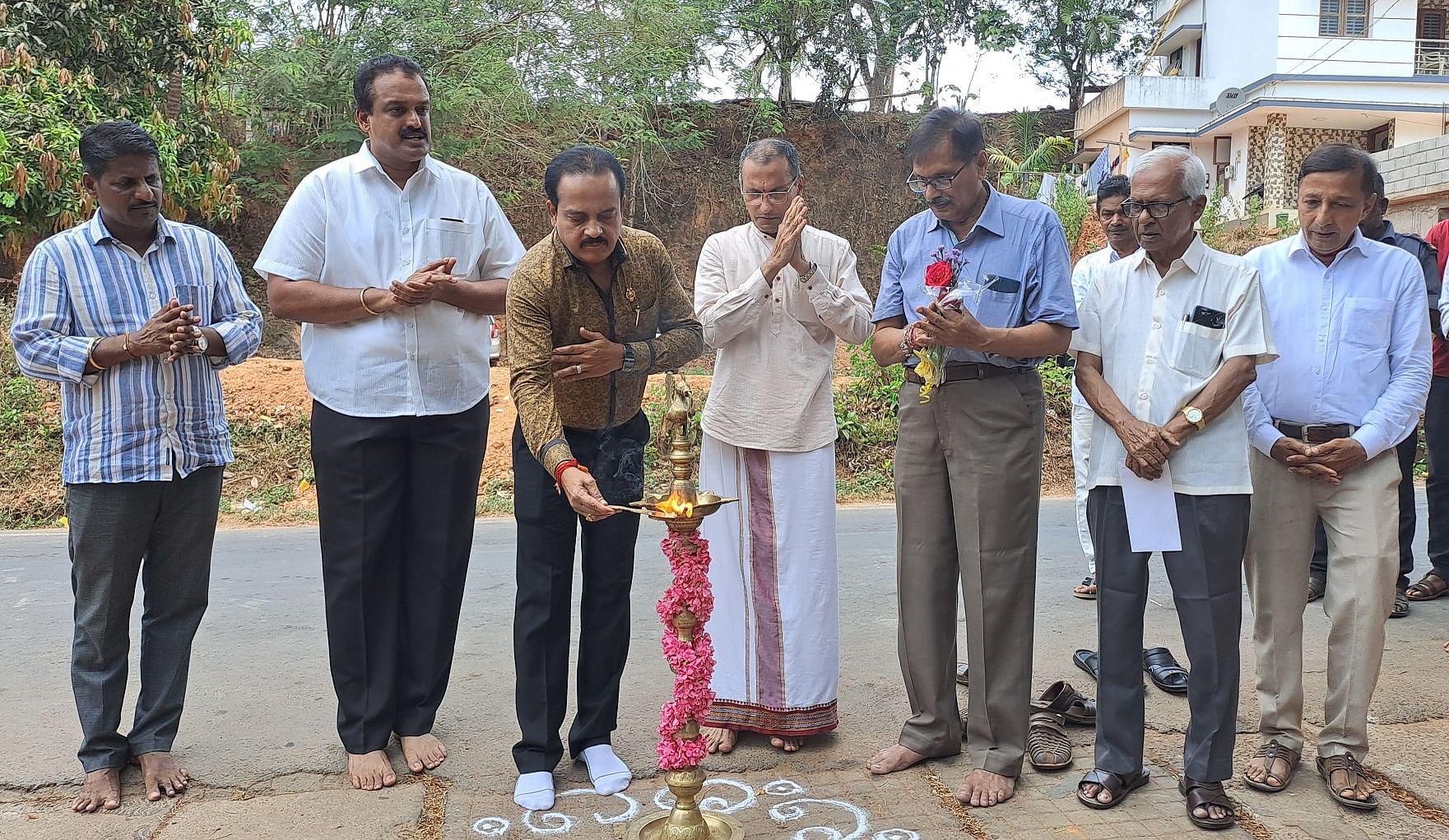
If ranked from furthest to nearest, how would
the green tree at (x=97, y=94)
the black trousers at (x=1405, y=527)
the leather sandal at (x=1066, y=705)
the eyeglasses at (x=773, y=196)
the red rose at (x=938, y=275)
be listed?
the green tree at (x=97, y=94) < the black trousers at (x=1405, y=527) < the leather sandal at (x=1066, y=705) < the eyeglasses at (x=773, y=196) < the red rose at (x=938, y=275)

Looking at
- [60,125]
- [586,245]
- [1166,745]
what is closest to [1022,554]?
[1166,745]

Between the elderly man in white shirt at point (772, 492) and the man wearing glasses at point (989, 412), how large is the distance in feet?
1.24

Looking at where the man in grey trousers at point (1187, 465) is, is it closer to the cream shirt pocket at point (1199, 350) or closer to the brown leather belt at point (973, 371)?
the cream shirt pocket at point (1199, 350)

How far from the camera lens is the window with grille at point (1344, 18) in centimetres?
2316

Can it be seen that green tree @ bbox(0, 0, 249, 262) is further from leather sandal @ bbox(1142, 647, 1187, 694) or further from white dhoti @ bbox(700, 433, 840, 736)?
leather sandal @ bbox(1142, 647, 1187, 694)

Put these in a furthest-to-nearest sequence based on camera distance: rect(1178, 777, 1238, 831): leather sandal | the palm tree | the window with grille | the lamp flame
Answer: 1. the window with grille
2. the palm tree
3. rect(1178, 777, 1238, 831): leather sandal
4. the lamp flame

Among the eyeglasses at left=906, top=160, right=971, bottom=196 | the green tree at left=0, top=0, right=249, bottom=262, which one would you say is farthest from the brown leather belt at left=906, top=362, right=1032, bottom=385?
the green tree at left=0, top=0, right=249, bottom=262

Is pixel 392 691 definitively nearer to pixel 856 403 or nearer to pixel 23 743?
pixel 23 743

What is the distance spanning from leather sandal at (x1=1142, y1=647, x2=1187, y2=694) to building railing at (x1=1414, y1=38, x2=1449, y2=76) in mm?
24245

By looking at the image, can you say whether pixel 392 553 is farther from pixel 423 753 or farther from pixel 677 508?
pixel 677 508

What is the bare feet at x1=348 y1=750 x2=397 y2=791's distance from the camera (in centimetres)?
367

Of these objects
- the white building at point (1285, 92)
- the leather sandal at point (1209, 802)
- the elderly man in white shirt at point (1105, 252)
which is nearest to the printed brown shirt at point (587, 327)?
the leather sandal at point (1209, 802)

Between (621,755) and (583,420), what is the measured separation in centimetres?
126

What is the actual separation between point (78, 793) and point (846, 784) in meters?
2.57
